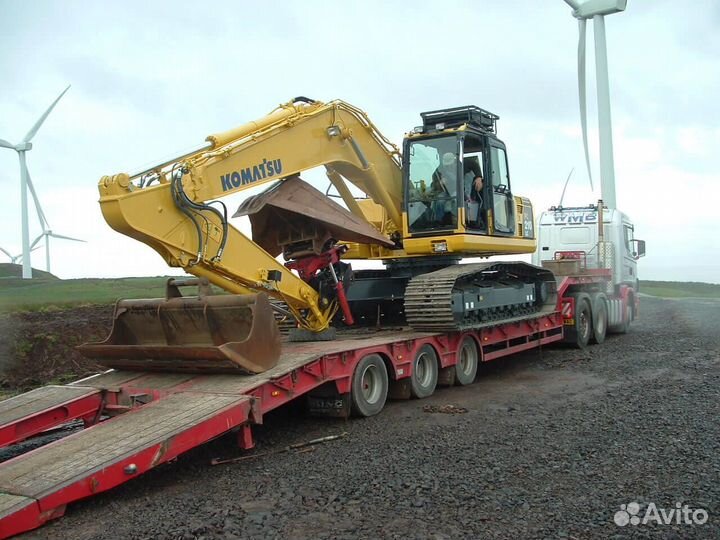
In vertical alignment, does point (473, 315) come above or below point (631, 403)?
above

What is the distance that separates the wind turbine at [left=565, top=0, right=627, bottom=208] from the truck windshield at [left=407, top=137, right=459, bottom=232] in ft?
50.4

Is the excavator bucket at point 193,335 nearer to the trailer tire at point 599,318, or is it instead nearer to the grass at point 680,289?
the trailer tire at point 599,318

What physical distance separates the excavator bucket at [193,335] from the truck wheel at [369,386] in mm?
1264

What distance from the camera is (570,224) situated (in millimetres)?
18266

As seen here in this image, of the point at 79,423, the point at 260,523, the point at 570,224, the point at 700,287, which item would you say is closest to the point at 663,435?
the point at 260,523

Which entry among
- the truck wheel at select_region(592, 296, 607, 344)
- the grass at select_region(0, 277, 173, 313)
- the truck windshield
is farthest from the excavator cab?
the grass at select_region(0, 277, 173, 313)

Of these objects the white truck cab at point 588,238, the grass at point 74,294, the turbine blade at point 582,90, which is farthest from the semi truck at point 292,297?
the turbine blade at point 582,90

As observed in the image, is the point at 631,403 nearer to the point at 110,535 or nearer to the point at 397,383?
the point at 397,383

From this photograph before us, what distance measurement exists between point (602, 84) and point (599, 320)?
12612mm

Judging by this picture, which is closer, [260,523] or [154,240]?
[260,523]

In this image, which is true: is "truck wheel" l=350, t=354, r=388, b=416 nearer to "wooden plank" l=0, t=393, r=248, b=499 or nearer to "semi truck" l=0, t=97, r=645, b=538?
"semi truck" l=0, t=97, r=645, b=538

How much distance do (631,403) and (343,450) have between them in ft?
13.1

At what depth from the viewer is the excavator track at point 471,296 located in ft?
31.2

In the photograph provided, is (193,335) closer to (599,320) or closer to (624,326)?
(599,320)
